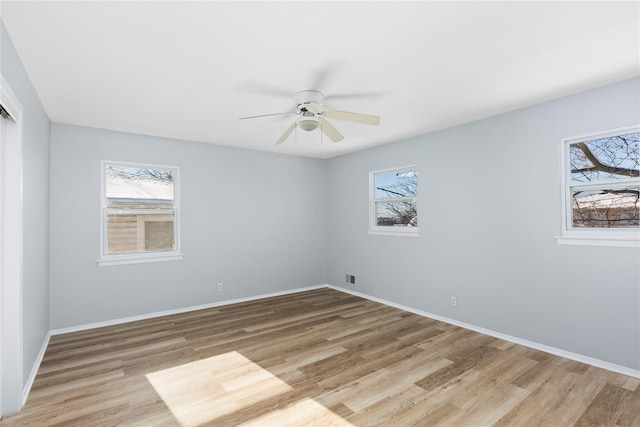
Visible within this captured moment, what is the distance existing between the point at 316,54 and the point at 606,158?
270 cm

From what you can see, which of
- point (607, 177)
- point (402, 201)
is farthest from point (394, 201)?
point (607, 177)

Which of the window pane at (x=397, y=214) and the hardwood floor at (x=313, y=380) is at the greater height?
the window pane at (x=397, y=214)

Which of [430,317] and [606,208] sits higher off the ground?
[606,208]

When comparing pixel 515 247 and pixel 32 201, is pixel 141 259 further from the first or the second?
pixel 515 247

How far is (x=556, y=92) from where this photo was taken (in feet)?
9.29

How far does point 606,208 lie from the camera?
2.79 m

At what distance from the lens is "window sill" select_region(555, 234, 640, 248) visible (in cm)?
257

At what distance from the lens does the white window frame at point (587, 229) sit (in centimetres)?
261

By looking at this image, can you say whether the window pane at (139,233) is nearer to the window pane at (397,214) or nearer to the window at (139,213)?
the window at (139,213)

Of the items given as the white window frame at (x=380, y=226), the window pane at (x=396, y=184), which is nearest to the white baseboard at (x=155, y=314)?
the white window frame at (x=380, y=226)

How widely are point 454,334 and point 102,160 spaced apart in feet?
15.2

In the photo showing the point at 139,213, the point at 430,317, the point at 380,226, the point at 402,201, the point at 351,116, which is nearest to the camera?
the point at 351,116

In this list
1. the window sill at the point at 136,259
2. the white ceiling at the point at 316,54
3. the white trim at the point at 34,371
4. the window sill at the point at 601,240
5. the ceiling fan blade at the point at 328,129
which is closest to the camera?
the white ceiling at the point at 316,54

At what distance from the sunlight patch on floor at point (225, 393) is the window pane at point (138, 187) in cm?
233
